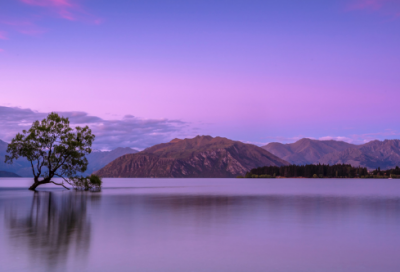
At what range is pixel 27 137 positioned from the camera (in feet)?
304

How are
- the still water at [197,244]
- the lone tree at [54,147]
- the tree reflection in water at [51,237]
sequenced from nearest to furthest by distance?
1. the still water at [197,244]
2. the tree reflection in water at [51,237]
3. the lone tree at [54,147]

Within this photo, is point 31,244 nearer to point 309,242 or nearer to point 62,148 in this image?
point 309,242

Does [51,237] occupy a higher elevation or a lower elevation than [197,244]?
lower

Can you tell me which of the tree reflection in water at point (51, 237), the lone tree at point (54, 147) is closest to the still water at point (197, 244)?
the tree reflection in water at point (51, 237)

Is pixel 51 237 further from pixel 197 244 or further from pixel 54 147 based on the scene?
pixel 54 147

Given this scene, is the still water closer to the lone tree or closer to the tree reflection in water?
the tree reflection in water

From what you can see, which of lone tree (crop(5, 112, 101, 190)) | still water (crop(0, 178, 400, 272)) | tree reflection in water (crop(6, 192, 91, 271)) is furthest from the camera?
lone tree (crop(5, 112, 101, 190))

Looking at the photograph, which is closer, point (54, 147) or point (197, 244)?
point (197, 244)

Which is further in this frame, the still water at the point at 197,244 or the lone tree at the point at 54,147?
the lone tree at the point at 54,147

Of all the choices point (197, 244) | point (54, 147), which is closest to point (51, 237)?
point (197, 244)

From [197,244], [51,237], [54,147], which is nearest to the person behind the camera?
[197,244]

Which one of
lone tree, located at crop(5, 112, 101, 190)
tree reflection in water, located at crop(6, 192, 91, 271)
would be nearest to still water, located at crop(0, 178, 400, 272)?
tree reflection in water, located at crop(6, 192, 91, 271)

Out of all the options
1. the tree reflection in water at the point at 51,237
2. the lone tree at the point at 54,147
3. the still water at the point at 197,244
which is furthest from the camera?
the lone tree at the point at 54,147

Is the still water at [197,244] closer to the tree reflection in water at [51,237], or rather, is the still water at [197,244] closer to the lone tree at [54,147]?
the tree reflection in water at [51,237]
